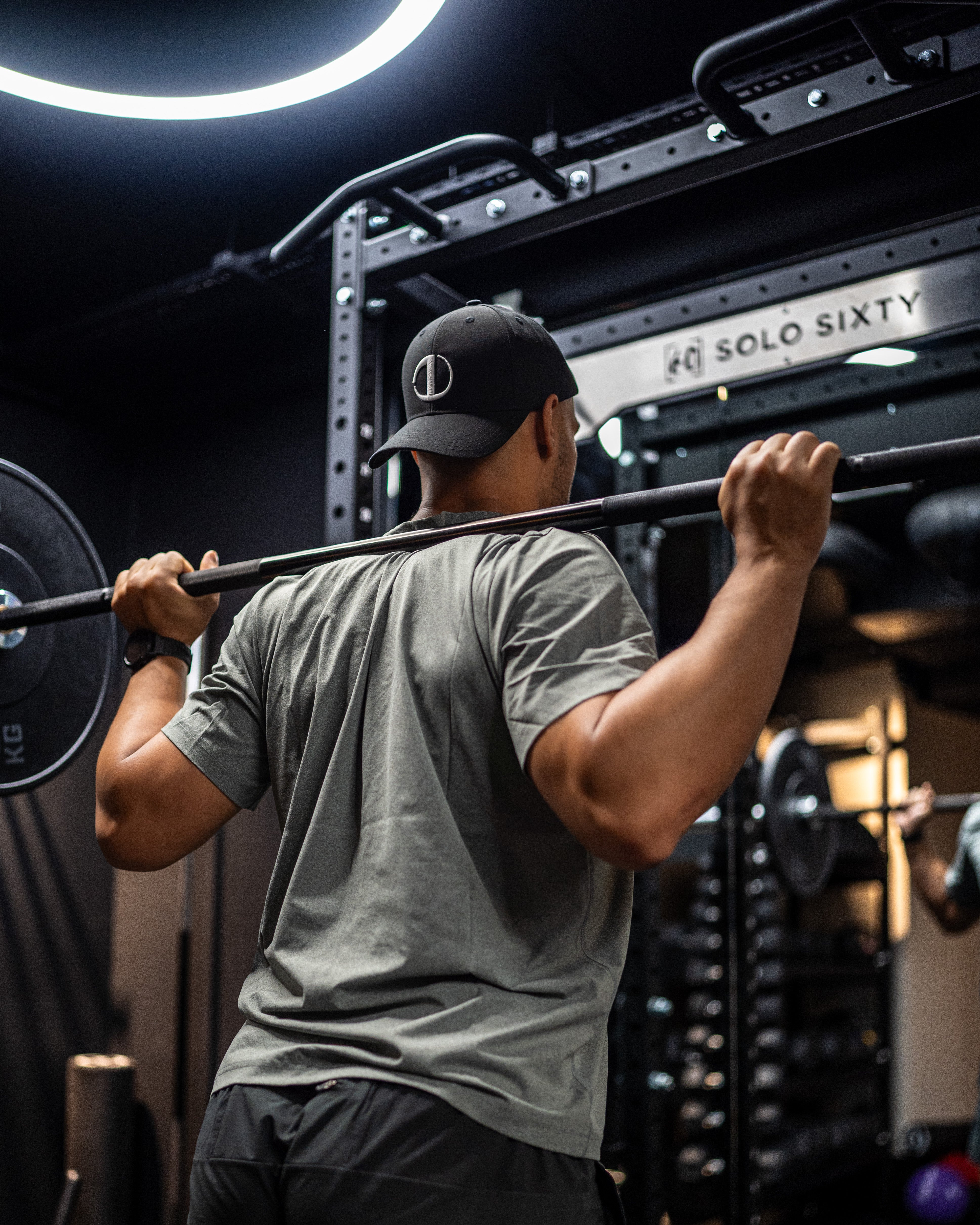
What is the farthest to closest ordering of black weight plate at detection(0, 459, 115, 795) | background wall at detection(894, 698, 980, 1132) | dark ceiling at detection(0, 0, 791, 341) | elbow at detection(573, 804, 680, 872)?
→ background wall at detection(894, 698, 980, 1132) < dark ceiling at detection(0, 0, 791, 341) < black weight plate at detection(0, 459, 115, 795) < elbow at detection(573, 804, 680, 872)

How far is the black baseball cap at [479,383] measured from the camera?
1414 millimetres

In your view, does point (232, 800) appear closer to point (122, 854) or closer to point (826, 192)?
point (122, 854)

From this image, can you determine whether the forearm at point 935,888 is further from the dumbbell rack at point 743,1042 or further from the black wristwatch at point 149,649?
the black wristwatch at point 149,649

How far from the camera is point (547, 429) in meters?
1.46

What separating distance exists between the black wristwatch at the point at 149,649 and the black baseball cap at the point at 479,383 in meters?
0.49

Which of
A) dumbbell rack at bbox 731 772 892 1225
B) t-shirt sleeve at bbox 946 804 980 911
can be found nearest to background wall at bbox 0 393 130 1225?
dumbbell rack at bbox 731 772 892 1225

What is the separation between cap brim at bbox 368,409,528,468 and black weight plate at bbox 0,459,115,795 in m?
1.16

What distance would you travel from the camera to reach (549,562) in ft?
3.84

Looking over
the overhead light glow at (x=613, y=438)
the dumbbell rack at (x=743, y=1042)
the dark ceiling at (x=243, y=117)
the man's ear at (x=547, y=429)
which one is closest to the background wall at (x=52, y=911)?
the dark ceiling at (x=243, y=117)

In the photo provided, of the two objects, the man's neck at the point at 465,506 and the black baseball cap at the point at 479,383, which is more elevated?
the black baseball cap at the point at 479,383

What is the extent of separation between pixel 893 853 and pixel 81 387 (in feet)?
15.0

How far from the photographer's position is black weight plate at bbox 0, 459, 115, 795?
2.22 metres

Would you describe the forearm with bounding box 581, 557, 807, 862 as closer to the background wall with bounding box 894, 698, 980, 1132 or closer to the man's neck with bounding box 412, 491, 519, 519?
the man's neck with bounding box 412, 491, 519, 519

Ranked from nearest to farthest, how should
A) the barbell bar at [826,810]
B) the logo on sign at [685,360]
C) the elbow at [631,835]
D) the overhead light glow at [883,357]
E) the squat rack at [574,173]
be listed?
the elbow at [631,835], the squat rack at [574,173], the overhead light glow at [883,357], the logo on sign at [685,360], the barbell bar at [826,810]
